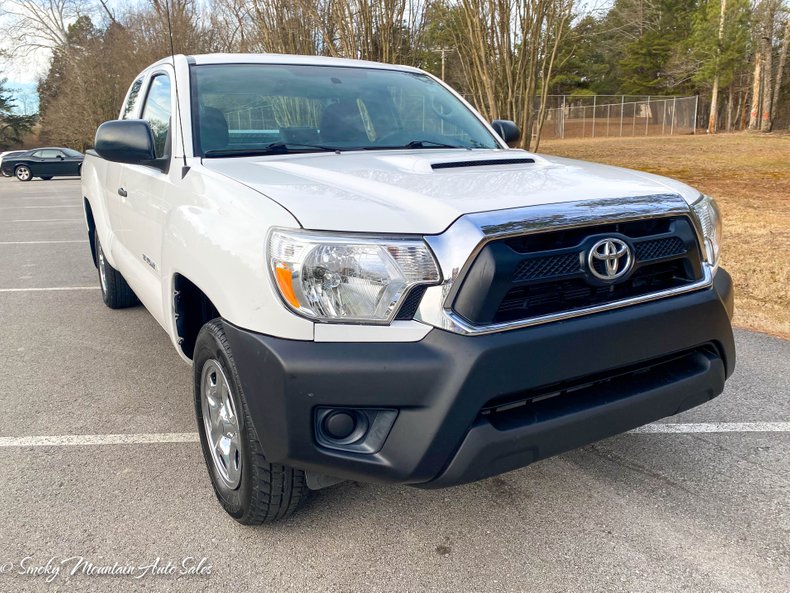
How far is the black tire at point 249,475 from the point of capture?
2393mm

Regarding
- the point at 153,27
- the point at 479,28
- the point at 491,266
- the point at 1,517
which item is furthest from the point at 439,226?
the point at 153,27

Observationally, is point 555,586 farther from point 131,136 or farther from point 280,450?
point 131,136

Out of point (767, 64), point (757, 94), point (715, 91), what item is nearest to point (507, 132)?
point (767, 64)

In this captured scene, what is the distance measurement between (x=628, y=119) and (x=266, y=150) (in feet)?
135

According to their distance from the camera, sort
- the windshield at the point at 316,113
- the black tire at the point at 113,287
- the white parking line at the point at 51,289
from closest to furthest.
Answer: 1. the windshield at the point at 316,113
2. the black tire at the point at 113,287
3. the white parking line at the point at 51,289

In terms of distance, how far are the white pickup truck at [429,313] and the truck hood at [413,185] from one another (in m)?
0.01

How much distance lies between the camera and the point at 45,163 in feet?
92.1

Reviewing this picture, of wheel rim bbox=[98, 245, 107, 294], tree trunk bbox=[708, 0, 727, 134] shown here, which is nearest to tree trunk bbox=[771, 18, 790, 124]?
tree trunk bbox=[708, 0, 727, 134]

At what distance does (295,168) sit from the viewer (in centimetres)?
290

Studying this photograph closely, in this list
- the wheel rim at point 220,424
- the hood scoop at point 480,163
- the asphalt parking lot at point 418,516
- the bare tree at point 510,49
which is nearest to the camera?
the asphalt parking lot at point 418,516

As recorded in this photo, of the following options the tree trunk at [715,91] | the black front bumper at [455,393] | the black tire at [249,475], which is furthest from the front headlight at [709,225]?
the tree trunk at [715,91]

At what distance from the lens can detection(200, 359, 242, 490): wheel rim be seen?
2.63 m

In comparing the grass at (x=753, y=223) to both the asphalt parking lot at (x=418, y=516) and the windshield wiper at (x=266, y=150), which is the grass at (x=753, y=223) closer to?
the asphalt parking lot at (x=418, y=516)

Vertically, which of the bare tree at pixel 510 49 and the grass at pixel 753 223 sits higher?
the bare tree at pixel 510 49
